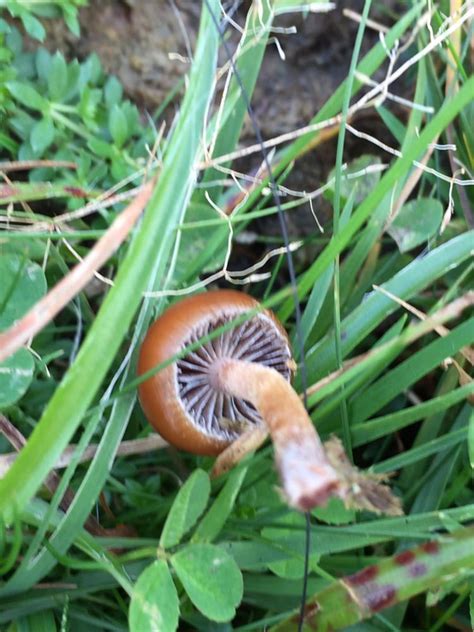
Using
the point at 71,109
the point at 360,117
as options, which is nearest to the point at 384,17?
the point at 360,117

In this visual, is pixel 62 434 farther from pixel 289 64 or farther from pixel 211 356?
pixel 289 64

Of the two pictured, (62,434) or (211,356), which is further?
(211,356)

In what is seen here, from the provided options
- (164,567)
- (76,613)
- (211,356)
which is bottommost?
(76,613)

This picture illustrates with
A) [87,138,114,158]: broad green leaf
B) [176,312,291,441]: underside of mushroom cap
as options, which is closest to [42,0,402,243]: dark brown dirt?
[87,138,114,158]: broad green leaf

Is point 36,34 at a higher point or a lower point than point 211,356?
higher

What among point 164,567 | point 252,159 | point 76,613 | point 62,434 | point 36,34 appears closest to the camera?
point 62,434

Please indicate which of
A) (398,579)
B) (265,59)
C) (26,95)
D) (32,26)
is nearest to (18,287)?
(26,95)

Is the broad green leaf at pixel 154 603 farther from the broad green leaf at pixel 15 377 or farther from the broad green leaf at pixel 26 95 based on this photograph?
the broad green leaf at pixel 26 95
